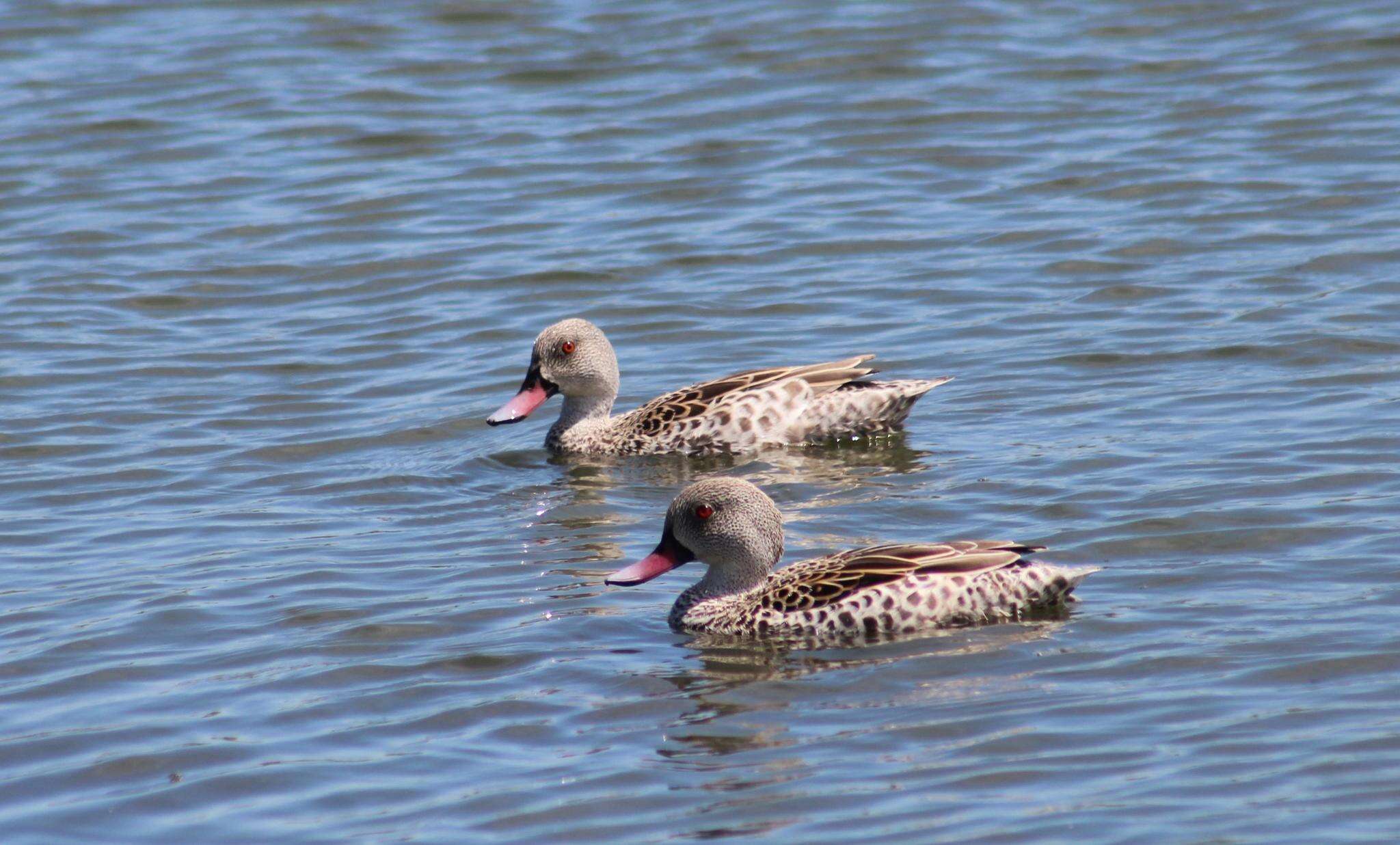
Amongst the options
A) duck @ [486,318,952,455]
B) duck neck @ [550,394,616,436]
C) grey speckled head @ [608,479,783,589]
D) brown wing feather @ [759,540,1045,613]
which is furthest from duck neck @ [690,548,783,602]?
duck neck @ [550,394,616,436]

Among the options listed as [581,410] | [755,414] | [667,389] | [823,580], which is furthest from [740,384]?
[823,580]

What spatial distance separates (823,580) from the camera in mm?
8227

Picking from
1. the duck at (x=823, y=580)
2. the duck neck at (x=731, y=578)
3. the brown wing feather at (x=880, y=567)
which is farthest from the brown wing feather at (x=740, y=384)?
the brown wing feather at (x=880, y=567)

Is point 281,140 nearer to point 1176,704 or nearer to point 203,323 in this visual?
point 203,323

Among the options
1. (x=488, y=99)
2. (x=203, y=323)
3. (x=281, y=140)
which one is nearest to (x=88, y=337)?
(x=203, y=323)

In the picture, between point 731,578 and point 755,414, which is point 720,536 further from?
point 755,414

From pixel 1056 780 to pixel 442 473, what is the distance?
524 cm

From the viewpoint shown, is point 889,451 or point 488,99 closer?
point 889,451

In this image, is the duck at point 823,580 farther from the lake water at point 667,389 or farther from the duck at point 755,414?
the duck at point 755,414

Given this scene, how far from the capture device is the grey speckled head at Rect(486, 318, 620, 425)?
12.1 m

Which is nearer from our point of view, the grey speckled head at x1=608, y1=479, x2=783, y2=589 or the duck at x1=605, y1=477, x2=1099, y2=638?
the duck at x1=605, y1=477, x2=1099, y2=638

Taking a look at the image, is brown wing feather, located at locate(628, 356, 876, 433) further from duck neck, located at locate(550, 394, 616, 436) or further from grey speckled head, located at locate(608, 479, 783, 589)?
grey speckled head, located at locate(608, 479, 783, 589)

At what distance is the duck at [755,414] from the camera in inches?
453

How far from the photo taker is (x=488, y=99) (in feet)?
65.2
